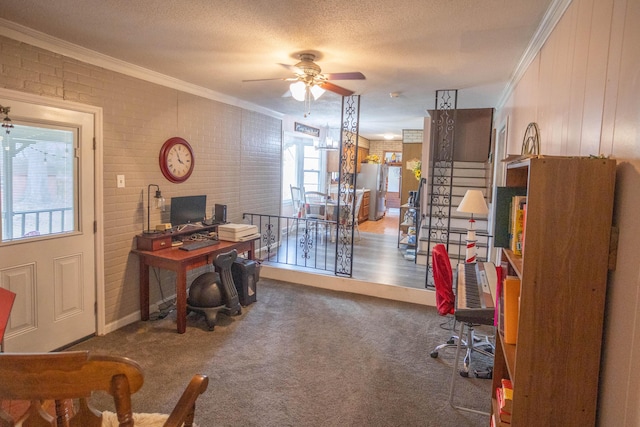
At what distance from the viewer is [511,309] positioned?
5.05 feet

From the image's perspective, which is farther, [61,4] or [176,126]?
[176,126]

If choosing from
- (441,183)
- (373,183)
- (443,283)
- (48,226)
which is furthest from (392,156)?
(48,226)

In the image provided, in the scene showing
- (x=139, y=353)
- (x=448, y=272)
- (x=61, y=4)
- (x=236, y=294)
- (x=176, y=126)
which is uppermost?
(x=61, y=4)

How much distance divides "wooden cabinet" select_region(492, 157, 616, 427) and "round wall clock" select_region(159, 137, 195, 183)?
3606 millimetres

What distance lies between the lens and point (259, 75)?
382 cm

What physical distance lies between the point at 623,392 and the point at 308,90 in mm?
2930

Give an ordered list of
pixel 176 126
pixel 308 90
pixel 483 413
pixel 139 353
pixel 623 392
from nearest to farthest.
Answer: pixel 623 392, pixel 483 413, pixel 139 353, pixel 308 90, pixel 176 126

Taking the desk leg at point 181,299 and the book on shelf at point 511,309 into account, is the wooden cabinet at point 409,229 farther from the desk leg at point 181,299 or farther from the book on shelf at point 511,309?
the book on shelf at point 511,309

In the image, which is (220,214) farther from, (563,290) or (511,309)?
(563,290)

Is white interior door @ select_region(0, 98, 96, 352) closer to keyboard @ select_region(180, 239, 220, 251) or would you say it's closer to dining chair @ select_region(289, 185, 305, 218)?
keyboard @ select_region(180, 239, 220, 251)

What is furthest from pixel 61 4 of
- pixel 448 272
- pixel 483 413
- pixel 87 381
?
pixel 483 413

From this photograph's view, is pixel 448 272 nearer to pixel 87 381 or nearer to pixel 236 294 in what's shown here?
pixel 236 294

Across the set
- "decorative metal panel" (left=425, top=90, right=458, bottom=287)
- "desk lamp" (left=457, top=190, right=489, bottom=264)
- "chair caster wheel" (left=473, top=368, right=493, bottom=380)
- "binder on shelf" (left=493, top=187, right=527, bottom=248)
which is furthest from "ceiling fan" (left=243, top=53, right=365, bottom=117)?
"decorative metal panel" (left=425, top=90, right=458, bottom=287)

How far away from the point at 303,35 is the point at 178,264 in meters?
2.19
